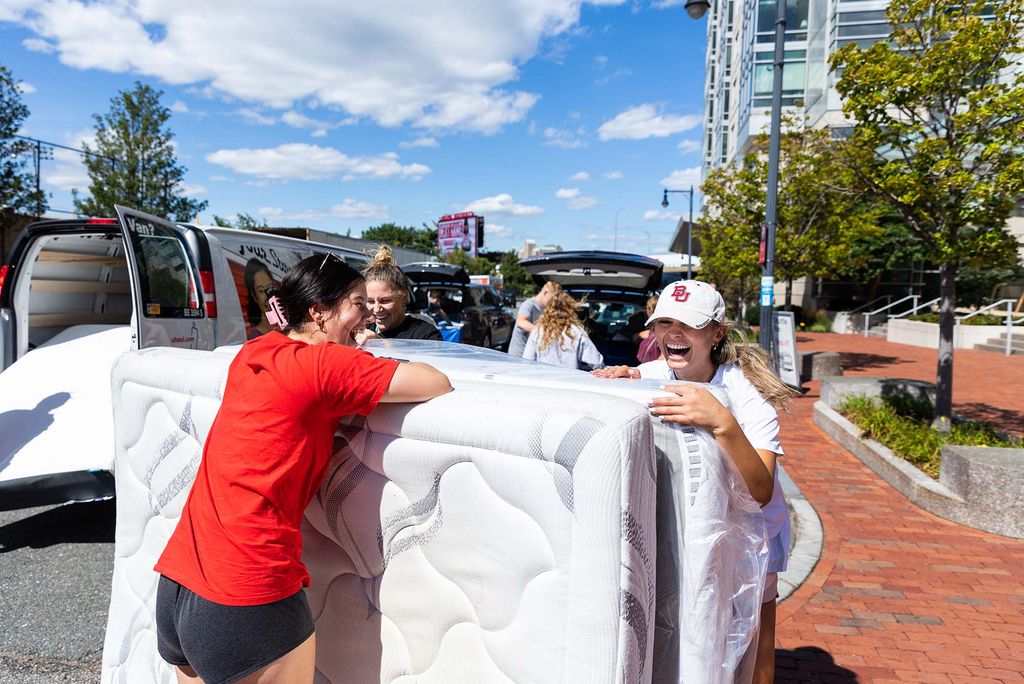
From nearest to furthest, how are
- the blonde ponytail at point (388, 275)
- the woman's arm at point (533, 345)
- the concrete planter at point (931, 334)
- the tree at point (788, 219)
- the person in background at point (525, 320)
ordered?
the blonde ponytail at point (388, 275) → the woman's arm at point (533, 345) → the person in background at point (525, 320) → the tree at point (788, 219) → the concrete planter at point (931, 334)

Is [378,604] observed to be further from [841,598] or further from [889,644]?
[841,598]

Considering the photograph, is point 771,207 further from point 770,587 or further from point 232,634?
point 232,634

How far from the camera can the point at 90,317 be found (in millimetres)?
6598

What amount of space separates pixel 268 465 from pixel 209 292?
14.6ft

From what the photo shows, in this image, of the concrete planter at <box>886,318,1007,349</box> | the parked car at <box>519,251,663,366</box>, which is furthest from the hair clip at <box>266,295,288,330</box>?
the concrete planter at <box>886,318,1007,349</box>

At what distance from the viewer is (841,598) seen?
398 cm

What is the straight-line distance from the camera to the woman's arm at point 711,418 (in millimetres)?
1604

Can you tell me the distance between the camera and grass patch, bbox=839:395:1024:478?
245 inches

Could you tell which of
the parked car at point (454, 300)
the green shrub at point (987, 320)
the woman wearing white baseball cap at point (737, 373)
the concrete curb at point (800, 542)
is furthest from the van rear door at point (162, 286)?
the green shrub at point (987, 320)

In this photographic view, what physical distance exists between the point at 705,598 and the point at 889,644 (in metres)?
2.56

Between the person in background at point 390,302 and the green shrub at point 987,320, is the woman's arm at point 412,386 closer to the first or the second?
the person in background at point 390,302

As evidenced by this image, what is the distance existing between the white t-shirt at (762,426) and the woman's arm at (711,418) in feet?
0.83

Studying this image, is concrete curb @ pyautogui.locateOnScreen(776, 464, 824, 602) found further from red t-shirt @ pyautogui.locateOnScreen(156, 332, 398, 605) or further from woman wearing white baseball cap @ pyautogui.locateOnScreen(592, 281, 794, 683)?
red t-shirt @ pyautogui.locateOnScreen(156, 332, 398, 605)

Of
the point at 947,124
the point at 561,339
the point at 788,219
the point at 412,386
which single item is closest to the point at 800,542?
the point at 561,339
